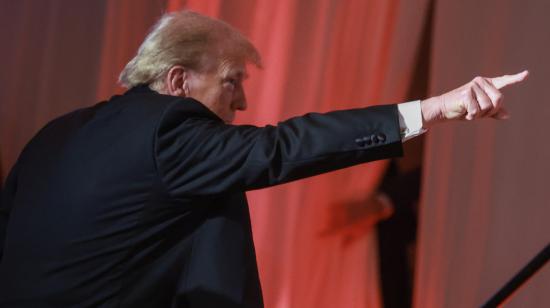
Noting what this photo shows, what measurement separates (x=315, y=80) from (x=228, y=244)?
76 cm

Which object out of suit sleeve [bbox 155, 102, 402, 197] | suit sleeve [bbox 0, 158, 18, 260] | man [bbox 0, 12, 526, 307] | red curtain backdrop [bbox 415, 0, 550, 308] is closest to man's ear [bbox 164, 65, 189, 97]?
man [bbox 0, 12, 526, 307]

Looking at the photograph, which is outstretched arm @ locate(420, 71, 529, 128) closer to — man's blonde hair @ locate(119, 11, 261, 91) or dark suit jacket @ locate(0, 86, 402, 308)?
dark suit jacket @ locate(0, 86, 402, 308)

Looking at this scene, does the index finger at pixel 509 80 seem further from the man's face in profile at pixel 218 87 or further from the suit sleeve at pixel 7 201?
the suit sleeve at pixel 7 201

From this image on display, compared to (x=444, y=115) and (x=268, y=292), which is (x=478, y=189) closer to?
(x=268, y=292)

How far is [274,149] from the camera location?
1146mm

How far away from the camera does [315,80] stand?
6.48 ft

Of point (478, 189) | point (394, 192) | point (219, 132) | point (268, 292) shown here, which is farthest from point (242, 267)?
point (394, 192)

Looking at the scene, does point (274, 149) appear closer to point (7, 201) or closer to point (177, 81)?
point (177, 81)

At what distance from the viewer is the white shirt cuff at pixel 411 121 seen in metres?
1.14

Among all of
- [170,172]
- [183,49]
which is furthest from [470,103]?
[183,49]

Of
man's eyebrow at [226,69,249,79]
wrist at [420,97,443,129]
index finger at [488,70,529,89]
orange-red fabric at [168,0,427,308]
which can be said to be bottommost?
orange-red fabric at [168,0,427,308]

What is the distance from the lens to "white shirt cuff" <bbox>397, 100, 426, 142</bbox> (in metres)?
1.14

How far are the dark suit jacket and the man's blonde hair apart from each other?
5 cm

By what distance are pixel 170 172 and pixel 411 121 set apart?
1.24ft
